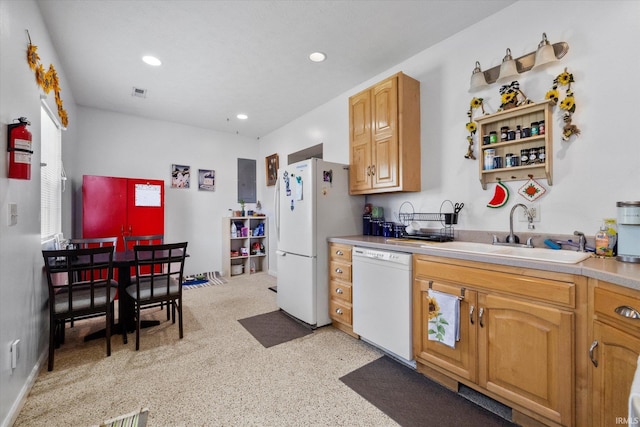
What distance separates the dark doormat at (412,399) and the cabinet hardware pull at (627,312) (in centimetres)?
91

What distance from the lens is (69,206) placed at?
12.0 ft

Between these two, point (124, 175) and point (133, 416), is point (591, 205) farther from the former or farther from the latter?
point (124, 175)

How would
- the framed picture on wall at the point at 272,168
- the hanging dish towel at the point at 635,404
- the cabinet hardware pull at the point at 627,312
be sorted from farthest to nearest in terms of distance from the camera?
1. the framed picture on wall at the point at 272,168
2. the cabinet hardware pull at the point at 627,312
3. the hanging dish towel at the point at 635,404

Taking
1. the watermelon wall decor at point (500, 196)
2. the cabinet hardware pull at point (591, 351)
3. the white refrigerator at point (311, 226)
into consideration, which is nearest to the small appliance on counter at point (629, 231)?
the cabinet hardware pull at point (591, 351)

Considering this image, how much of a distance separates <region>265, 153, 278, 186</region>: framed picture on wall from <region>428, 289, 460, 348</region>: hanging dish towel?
383 centimetres

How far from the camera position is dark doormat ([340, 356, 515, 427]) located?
159cm

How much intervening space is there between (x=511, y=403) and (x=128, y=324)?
10.8 feet

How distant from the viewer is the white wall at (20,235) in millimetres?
1509

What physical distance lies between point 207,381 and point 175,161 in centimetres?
392

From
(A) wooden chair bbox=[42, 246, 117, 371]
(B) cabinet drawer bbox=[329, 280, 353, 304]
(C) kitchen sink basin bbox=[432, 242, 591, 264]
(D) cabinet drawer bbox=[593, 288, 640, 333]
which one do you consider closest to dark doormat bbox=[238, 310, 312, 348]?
(B) cabinet drawer bbox=[329, 280, 353, 304]

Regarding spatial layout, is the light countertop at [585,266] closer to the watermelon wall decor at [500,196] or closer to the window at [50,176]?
the watermelon wall decor at [500,196]

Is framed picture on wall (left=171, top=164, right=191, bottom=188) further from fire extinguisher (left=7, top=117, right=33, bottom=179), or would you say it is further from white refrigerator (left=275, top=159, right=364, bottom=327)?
fire extinguisher (left=7, top=117, right=33, bottom=179)

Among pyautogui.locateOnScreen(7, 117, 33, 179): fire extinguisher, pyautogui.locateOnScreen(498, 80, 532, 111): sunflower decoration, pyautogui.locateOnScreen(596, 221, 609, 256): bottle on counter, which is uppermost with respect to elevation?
pyautogui.locateOnScreen(498, 80, 532, 111): sunflower decoration

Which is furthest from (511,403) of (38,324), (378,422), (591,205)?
(38,324)
